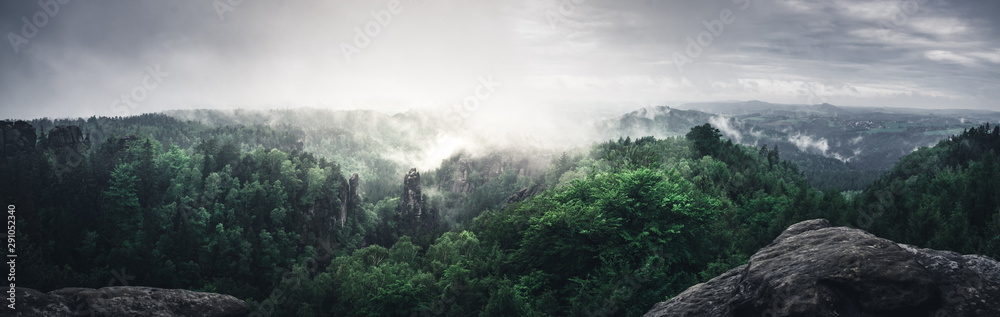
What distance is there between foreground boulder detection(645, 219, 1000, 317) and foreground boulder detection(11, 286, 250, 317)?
20637mm

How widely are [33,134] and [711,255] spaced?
14381 centimetres

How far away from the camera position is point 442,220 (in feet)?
582

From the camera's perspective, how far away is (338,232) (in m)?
124

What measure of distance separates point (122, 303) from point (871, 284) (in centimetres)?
2502

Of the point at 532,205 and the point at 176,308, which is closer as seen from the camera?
the point at 176,308

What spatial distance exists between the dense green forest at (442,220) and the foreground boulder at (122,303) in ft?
49.2

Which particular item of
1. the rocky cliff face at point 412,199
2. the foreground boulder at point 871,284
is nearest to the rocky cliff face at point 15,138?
the rocky cliff face at point 412,199

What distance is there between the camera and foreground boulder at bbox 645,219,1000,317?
1186cm

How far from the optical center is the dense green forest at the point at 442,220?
30.1 meters

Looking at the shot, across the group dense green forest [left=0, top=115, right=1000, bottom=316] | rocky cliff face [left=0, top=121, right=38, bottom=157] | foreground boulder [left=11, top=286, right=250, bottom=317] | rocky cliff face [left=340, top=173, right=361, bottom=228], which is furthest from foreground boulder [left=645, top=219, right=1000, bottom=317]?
rocky cliff face [left=0, top=121, right=38, bottom=157]

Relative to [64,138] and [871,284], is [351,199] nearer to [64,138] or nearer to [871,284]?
[64,138]

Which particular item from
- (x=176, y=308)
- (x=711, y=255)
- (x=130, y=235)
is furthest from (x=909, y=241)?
(x=130, y=235)

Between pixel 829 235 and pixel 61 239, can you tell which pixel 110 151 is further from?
pixel 829 235

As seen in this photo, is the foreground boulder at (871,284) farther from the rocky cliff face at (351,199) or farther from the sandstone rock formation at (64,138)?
the sandstone rock formation at (64,138)
